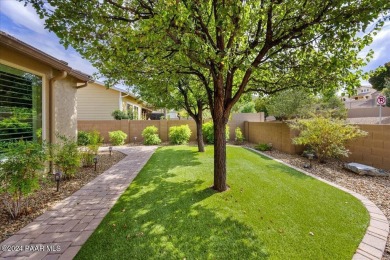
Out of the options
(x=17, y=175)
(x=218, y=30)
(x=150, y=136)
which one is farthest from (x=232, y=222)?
(x=150, y=136)

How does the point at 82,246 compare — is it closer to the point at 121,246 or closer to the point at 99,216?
the point at 121,246

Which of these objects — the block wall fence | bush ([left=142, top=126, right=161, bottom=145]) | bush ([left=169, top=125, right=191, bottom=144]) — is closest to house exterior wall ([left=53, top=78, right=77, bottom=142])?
bush ([left=142, top=126, right=161, bottom=145])

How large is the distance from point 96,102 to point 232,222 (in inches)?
637

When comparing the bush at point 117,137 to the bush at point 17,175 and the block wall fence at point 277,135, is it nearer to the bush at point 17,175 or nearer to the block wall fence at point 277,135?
the block wall fence at point 277,135

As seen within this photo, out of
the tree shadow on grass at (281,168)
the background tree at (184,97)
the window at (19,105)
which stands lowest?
the tree shadow on grass at (281,168)

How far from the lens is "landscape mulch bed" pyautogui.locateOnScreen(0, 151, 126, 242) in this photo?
335cm

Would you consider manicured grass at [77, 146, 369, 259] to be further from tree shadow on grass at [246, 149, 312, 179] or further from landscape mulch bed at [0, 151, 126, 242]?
landscape mulch bed at [0, 151, 126, 242]

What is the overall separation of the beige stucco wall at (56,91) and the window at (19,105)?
125 mm

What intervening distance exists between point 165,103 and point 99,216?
Result: 21.8ft

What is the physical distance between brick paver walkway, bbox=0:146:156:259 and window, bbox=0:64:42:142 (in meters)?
2.19

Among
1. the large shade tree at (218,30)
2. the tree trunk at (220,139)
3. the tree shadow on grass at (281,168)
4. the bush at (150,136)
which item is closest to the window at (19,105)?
the large shade tree at (218,30)

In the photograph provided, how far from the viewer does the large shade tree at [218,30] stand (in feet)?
10.7

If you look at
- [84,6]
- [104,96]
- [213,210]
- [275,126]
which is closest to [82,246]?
[213,210]

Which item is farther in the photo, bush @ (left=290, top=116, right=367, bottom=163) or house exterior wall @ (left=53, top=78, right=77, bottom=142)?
bush @ (left=290, top=116, right=367, bottom=163)
